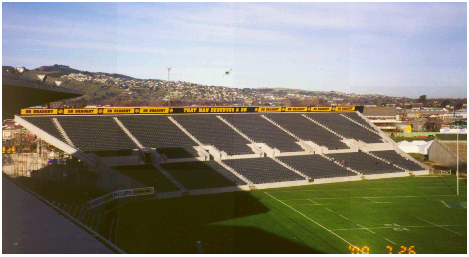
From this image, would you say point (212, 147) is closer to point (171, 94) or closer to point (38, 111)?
point (38, 111)

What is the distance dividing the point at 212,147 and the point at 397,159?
860 inches

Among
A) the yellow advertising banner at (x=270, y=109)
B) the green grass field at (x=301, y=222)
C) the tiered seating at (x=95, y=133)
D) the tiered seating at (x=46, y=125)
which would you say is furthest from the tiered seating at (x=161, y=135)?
the yellow advertising banner at (x=270, y=109)

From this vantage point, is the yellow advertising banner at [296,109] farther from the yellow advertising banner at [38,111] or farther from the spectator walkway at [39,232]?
the spectator walkway at [39,232]

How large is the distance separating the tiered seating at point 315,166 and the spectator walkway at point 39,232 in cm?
2609

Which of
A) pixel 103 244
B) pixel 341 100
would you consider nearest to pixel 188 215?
pixel 103 244

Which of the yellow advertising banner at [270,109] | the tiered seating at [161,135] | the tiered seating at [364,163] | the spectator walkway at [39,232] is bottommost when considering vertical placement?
the tiered seating at [364,163]

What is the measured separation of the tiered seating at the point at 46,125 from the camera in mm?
32188

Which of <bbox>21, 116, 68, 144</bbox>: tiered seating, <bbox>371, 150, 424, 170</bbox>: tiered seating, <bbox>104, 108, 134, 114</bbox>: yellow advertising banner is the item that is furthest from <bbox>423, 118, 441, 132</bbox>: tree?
<bbox>21, 116, 68, 144</bbox>: tiered seating

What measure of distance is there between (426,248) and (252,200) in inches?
481

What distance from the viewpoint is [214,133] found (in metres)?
40.6

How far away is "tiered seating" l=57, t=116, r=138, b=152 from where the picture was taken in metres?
33.0

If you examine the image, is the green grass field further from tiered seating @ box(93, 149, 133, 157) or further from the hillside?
the hillside

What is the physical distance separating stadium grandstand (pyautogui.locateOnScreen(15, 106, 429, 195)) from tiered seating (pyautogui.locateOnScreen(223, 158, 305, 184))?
0.09 m

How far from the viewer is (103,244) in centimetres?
1177
